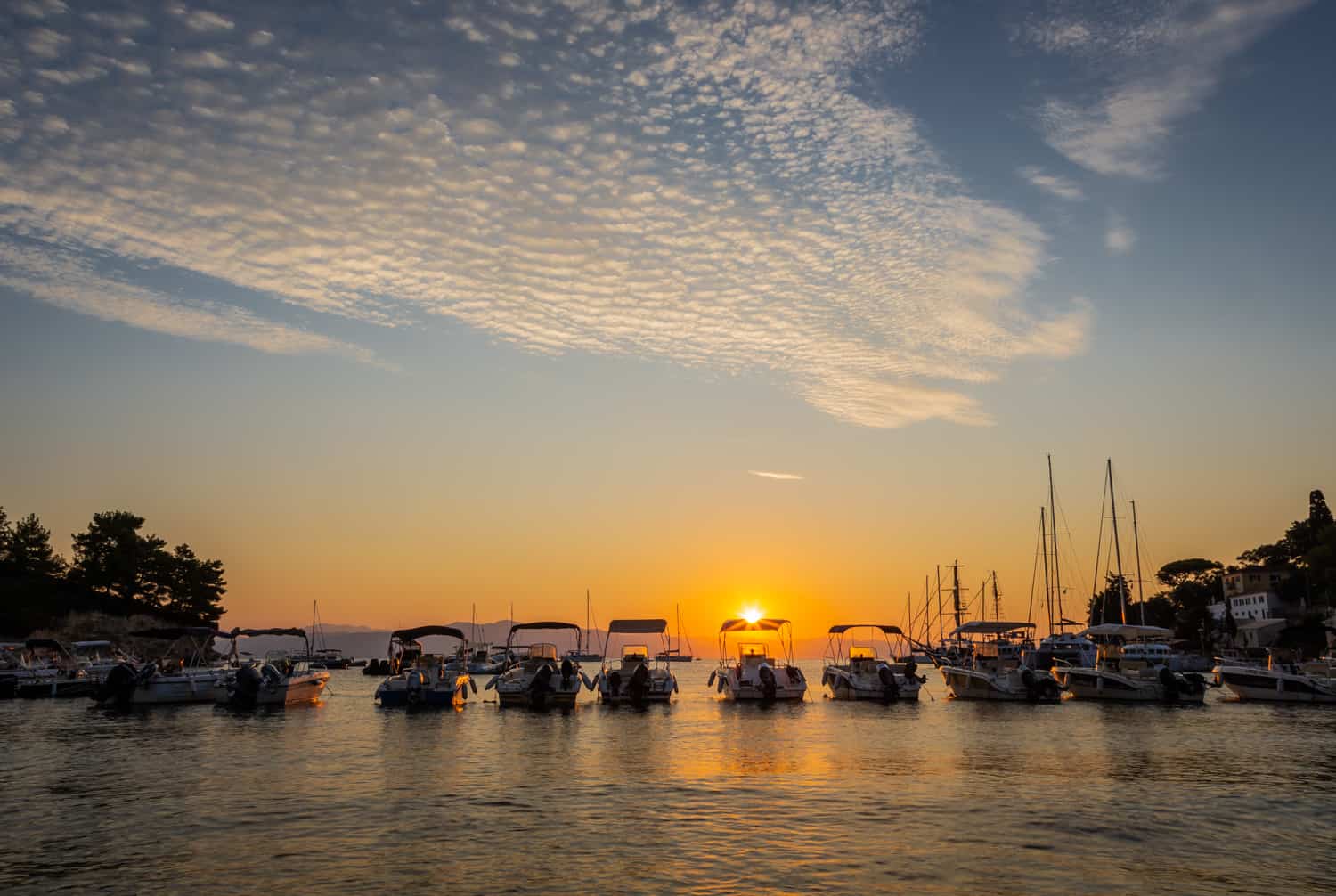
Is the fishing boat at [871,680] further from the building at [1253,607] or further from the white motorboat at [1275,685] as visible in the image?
the building at [1253,607]

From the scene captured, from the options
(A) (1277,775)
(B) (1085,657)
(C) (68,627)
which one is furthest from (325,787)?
(C) (68,627)

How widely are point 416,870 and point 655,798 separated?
898cm

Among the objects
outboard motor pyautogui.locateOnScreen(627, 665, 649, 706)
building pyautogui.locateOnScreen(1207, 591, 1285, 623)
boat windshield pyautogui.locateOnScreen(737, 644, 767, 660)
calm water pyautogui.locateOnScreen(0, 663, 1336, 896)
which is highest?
building pyautogui.locateOnScreen(1207, 591, 1285, 623)

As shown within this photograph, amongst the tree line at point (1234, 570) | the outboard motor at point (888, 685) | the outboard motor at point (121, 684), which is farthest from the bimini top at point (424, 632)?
the tree line at point (1234, 570)

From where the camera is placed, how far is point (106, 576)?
11831 centimetres

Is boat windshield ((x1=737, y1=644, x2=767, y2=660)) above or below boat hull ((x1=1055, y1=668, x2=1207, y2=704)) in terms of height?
above

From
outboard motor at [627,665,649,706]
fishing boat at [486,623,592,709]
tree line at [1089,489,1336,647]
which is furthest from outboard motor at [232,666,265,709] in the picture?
tree line at [1089,489,1336,647]

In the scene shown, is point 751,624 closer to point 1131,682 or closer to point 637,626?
point 637,626

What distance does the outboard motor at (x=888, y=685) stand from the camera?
61.2 m

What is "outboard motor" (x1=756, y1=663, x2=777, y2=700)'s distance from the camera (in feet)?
192

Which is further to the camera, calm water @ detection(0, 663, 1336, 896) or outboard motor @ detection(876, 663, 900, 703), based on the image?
outboard motor @ detection(876, 663, 900, 703)

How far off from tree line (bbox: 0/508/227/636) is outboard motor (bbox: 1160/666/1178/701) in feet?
334

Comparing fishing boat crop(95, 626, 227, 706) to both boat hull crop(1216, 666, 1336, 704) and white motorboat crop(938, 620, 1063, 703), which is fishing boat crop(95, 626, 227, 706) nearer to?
white motorboat crop(938, 620, 1063, 703)

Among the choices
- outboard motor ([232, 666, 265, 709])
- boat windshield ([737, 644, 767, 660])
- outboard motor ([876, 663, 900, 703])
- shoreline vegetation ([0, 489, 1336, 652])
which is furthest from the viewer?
shoreline vegetation ([0, 489, 1336, 652])
